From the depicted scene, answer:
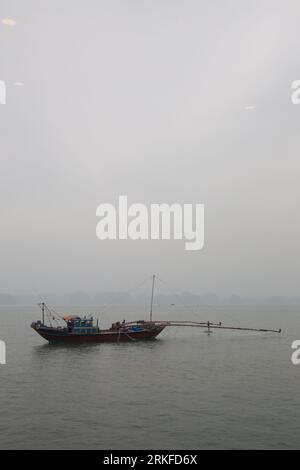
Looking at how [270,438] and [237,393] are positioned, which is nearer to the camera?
[270,438]

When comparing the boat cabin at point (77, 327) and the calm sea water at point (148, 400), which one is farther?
the boat cabin at point (77, 327)

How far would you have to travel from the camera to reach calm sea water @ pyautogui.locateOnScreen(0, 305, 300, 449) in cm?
3225

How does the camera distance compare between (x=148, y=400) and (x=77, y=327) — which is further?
(x=77, y=327)

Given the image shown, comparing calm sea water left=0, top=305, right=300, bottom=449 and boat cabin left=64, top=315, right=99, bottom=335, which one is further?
boat cabin left=64, top=315, right=99, bottom=335

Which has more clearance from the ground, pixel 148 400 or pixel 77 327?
pixel 77 327

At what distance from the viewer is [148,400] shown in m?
44.0

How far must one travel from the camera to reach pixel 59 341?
88.6m

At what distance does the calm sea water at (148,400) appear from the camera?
3225 centimetres

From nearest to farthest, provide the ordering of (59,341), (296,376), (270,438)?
1. (270,438)
2. (296,376)
3. (59,341)

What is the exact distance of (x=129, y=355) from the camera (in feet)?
250
